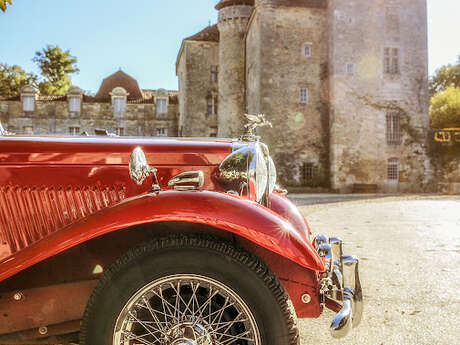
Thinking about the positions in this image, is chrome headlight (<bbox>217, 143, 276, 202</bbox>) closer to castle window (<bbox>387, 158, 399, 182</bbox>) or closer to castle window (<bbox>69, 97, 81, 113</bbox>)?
castle window (<bbox>387, 158, 399, 182</bbox>)

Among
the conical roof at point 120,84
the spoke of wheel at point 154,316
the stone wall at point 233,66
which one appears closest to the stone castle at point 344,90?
the stone wall at point 233,66

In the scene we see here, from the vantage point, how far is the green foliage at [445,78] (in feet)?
143

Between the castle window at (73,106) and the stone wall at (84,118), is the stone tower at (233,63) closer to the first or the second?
the stone wall at (84,118)

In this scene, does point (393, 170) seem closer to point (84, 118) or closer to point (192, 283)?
point (192, 283)

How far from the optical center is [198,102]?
1289 inches

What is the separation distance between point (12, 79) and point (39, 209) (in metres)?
44.8

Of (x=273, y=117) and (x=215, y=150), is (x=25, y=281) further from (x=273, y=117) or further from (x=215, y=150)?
(x=273, y=117)

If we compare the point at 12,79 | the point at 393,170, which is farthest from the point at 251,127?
the point at 12,79

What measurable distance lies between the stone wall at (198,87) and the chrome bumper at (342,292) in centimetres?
3019

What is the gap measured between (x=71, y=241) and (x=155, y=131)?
34992 mm

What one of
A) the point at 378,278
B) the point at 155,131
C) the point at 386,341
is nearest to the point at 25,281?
the point at 386,341

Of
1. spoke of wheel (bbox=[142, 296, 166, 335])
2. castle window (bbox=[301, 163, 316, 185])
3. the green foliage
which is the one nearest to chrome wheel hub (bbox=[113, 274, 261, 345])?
spoke of wheel (bbox=[142, 296, 166, 335])

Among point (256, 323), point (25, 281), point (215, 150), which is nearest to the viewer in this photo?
point (256, 323)

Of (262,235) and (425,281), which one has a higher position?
(262,235)
